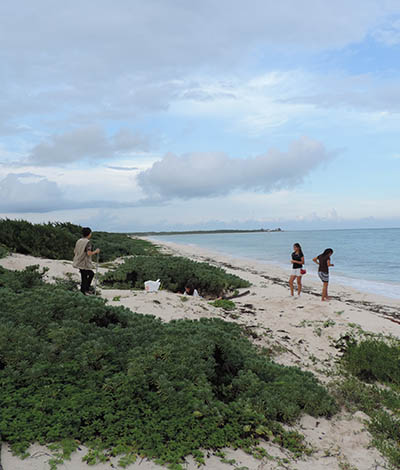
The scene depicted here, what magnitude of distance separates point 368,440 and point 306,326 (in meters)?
5.03

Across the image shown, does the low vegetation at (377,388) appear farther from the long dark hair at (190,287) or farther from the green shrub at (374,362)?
the long dark hair at (190,287)

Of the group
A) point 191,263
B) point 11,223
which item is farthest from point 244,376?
point 11,223

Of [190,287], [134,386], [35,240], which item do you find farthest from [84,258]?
[35,240]

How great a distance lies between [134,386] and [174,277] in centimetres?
1027

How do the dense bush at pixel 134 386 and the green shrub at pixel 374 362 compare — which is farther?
the green shrub at pixel 374 362

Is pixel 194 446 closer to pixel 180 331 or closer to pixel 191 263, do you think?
pixel 180 331

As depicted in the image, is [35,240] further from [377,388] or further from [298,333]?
[377,388]

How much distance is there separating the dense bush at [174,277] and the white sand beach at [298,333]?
1200 millimetres

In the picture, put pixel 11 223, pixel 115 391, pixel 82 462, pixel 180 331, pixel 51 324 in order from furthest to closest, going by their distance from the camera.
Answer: pixel 11 223 → pixel 180 331 → pixel 51 324 → pixel 115 391 → pixel 82 462

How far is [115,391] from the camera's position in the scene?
4453mm

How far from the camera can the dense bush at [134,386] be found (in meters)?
3.89

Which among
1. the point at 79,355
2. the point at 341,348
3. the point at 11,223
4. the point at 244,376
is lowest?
the point at 341,348

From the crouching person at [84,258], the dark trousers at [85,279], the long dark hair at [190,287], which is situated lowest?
the long dark hair at [190,287]

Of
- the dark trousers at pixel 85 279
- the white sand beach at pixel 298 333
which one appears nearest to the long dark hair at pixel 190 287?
the white sand beach at pixel 298 333
